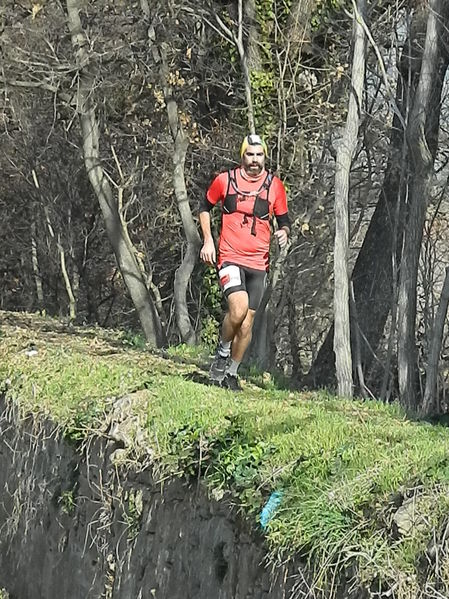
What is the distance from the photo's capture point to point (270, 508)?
5488mm

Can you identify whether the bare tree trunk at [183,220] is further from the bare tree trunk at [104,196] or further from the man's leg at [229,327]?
the man's leg at [229,327]

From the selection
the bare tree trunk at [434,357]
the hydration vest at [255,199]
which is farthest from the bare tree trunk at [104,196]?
the hydration vest at [255,199]

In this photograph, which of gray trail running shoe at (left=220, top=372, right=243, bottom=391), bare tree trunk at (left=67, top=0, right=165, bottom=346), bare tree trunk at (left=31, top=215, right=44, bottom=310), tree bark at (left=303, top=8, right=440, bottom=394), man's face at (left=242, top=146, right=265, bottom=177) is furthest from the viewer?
bare tree trunk at (left=31, top=215, right=44, bottom=310)

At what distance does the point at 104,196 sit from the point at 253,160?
7693 mm

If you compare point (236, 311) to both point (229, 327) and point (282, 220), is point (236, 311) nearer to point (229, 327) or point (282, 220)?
point (229, 327)

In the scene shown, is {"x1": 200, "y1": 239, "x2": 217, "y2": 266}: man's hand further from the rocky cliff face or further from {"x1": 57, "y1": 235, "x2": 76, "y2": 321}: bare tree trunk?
{"x1": 57, "y1": 235, "x2": 76, "y2": 321}: bare tree trunk

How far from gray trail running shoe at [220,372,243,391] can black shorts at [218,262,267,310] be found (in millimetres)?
647

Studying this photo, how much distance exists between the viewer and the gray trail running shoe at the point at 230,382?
870cm

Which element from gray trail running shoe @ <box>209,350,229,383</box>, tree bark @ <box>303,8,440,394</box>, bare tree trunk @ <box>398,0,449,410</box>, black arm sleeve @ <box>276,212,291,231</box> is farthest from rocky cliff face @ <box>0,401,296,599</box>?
tree bark @ <box>303,8,440,394</box>

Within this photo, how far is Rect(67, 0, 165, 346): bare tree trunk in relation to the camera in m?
14.7

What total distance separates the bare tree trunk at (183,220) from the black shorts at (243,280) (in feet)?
21.0

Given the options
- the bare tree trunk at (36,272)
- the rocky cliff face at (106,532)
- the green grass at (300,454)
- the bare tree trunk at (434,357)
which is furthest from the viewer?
the bare tree trunk at (36,272)

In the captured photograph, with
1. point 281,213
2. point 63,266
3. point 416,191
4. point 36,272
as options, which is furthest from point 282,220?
point 36,272

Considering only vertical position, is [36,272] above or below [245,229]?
above
